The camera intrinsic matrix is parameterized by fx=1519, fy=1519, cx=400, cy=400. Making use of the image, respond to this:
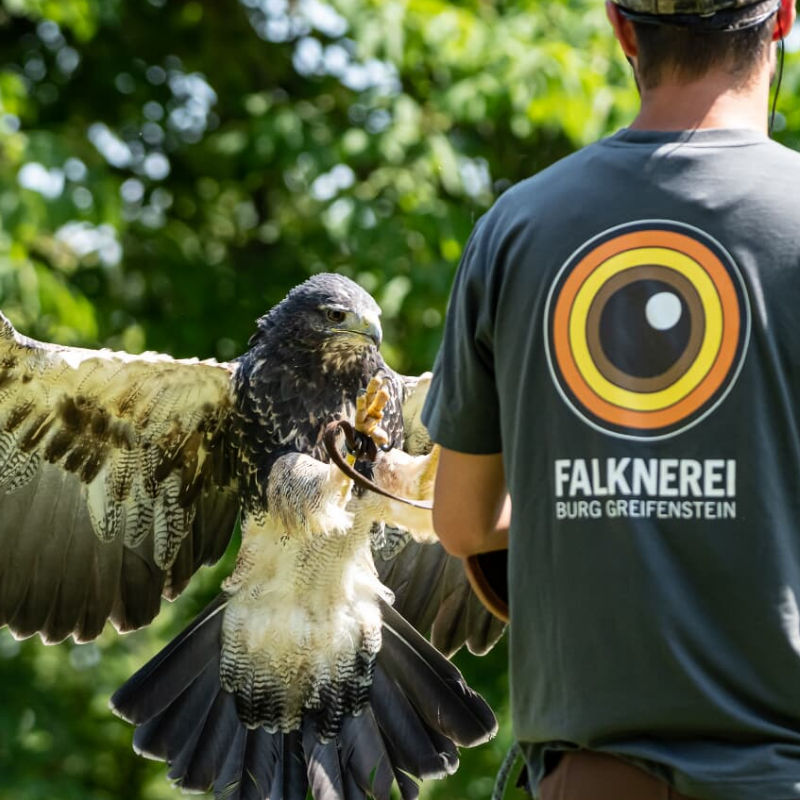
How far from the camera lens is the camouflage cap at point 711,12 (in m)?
2.10

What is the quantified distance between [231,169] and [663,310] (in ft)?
25.9

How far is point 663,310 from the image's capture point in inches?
80.4

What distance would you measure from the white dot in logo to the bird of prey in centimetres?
298

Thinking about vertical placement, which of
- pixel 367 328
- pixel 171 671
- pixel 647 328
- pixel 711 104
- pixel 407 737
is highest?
pixel 367 328

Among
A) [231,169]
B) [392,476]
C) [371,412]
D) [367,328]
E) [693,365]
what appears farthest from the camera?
[231,169]

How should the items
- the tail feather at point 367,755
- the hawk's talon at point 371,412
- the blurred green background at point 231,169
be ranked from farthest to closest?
the blurred green background at point 231,169, the tail feather at point 367,755, the hawk's talon at point 371,412

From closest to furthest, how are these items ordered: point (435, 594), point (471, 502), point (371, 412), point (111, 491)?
1. point (471, 502)
2. point (371, 412)
3. point (111, 491)
4. point (435, 594)

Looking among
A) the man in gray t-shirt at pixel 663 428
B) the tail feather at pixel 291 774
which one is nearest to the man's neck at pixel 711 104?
the man in gray t-shirt at pixel 663 428

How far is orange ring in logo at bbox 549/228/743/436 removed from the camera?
2.02m

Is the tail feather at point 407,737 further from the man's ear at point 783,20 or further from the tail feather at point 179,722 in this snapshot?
the man's ear at point 783,20

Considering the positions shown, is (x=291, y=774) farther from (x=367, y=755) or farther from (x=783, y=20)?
(x=783, y=20)

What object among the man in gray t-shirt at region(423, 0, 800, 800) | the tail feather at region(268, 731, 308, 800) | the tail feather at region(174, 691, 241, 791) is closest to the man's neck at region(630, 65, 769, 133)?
the man in gray t-shirt at region(423, 0, 800, 800)

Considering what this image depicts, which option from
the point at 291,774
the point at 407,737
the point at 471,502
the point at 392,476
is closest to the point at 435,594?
the point at 407,737

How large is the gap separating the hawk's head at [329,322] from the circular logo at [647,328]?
3.02 m
